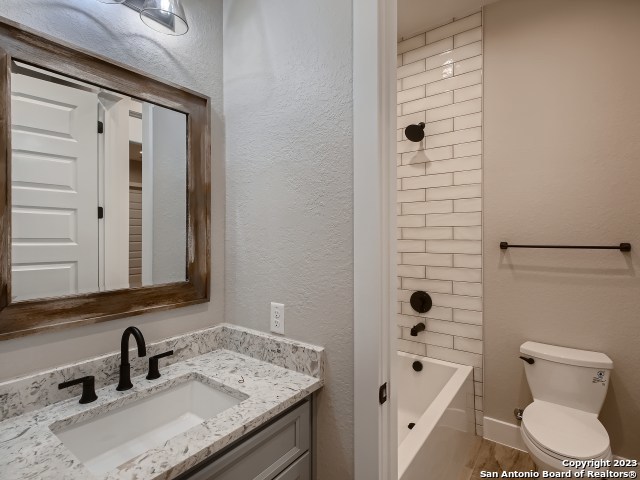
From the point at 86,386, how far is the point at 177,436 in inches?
16.5

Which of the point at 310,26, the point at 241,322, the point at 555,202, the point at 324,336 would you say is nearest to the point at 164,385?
the point at 241,322

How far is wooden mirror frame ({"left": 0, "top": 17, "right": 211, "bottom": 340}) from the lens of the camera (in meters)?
Answer: 0.95

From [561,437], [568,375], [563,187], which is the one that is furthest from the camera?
[563,187]

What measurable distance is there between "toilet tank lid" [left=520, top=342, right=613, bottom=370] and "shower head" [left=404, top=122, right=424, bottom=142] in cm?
159

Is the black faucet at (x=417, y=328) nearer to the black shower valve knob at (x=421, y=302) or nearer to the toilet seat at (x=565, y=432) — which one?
the black shower valve knob at (x=421, y=302)

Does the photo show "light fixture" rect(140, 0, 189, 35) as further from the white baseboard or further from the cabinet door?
the white baseboard

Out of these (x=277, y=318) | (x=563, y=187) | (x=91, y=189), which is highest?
(x=563, y=187)

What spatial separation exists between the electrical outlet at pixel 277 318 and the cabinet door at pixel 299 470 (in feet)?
1.45

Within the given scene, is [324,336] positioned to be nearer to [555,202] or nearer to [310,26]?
A: [310,26]

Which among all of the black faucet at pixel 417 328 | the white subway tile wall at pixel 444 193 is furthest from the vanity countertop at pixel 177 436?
the white subway tile wall at pixel 444 193

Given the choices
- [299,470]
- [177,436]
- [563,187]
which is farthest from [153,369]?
[563,187]

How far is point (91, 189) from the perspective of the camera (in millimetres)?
1142

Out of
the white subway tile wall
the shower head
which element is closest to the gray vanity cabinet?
the white subway tile wall

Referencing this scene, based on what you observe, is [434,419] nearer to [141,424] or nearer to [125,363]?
[141,424]
